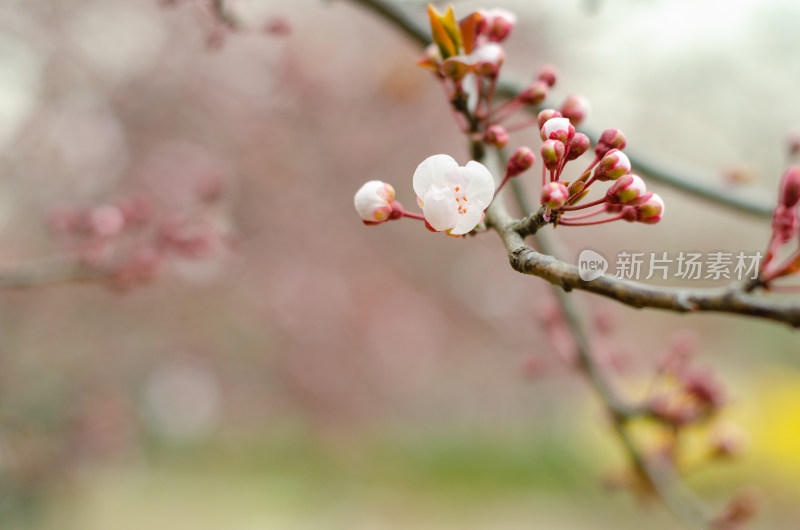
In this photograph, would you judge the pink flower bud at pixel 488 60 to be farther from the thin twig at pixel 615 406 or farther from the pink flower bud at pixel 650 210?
the thin twig at pixel 615 406

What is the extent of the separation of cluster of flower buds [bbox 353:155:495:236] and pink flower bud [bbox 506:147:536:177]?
85 mm

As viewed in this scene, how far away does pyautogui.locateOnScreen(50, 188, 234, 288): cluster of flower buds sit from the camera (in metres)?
1.70

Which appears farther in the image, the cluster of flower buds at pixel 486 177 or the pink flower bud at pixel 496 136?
the pink flower bud at pixel 496 136

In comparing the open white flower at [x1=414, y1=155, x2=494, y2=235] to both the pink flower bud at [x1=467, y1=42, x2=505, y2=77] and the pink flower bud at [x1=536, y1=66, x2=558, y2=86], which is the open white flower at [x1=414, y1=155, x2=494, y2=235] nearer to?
the pink flower bud at [x1=467, y1=42, x2=505, y2=77]

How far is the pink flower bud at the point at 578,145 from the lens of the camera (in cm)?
77

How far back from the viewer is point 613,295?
22.7 inches

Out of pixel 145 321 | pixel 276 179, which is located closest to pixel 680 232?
pixel 276 179

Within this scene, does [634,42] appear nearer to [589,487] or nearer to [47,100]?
[47,100]

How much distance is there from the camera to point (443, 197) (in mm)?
754

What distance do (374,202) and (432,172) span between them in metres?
0.09

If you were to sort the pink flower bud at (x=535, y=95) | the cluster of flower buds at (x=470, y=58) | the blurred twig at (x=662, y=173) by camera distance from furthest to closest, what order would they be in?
the blurred twig at (x=662, y=173)
the pink flower bud at (x=535, y=95)
the cluster of flower buds at (x=470, y=58)

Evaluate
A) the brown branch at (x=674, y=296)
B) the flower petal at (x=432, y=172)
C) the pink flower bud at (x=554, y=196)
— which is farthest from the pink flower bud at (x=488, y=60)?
the brown branch at (x=674, y=296)

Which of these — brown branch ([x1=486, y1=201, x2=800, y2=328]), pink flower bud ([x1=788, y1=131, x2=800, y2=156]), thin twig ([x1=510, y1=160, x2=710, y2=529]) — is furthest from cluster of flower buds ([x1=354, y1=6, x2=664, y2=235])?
pink flower bud ([x1=788, y1=131, x2=800, y2=156])

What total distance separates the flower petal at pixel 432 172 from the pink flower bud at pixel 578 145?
0.15 meters
